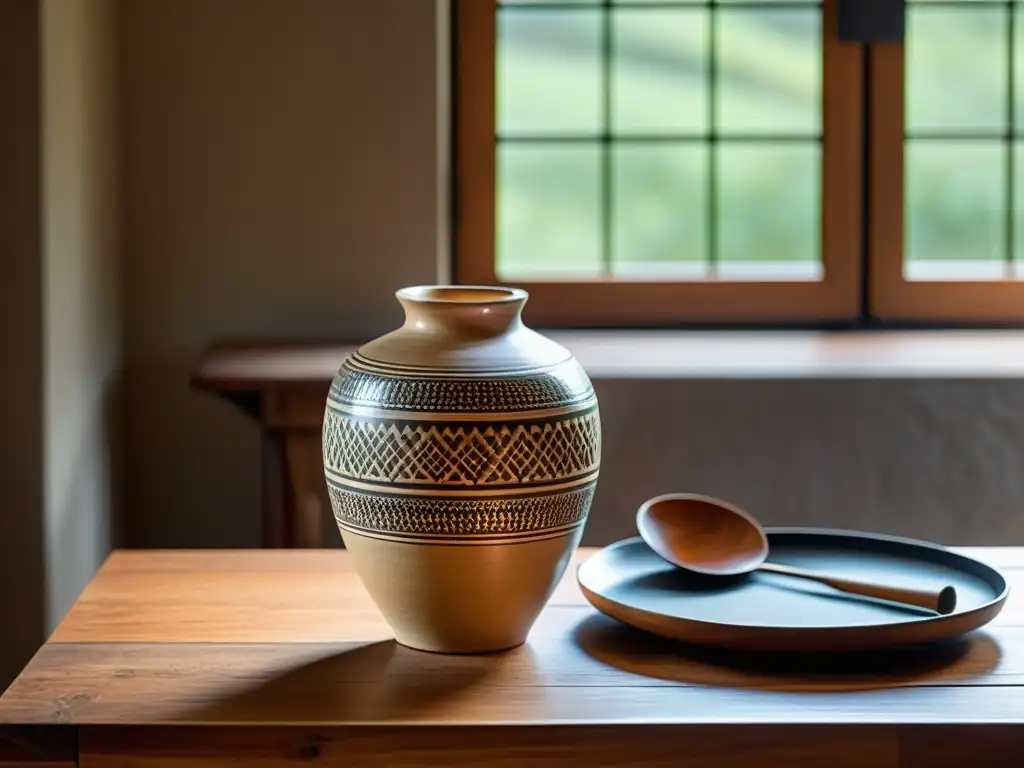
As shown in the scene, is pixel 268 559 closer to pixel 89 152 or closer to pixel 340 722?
pixel 340 722

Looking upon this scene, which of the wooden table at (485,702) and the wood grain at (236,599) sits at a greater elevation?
the wood grain at (236,599)

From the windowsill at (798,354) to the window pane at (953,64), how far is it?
14.1 inches

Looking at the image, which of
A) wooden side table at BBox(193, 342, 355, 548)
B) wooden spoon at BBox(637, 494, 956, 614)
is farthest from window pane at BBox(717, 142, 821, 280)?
wooden spoon at BBox(637, 494, 956, 614)

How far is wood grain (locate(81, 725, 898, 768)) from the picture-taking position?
966 millimetres

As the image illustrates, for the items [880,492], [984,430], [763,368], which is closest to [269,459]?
[763,368]

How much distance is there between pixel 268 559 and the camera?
142 centimetres

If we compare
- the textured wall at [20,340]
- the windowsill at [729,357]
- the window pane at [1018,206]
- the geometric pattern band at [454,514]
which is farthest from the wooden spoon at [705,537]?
the window pane at [1018,206]

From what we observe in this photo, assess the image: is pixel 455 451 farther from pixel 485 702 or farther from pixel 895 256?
pixel 895 256

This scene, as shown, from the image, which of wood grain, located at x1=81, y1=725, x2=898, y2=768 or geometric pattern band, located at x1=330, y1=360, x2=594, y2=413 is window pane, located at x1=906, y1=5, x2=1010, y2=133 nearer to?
geometric pattern band, located at x1=330, y1=360, x2=594, y2=413

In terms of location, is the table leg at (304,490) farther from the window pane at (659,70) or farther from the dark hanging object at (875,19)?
the dark hanging object at (875,19)

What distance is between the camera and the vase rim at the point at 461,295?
110 centimetres

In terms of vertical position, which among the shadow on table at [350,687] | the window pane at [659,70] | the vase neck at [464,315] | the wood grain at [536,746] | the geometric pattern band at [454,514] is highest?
the window pane at [659,70]

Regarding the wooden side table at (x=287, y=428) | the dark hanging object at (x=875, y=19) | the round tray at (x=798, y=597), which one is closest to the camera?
the round tray at (x=798, y=597)

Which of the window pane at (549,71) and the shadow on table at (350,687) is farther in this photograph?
the window pane at (549,71)
